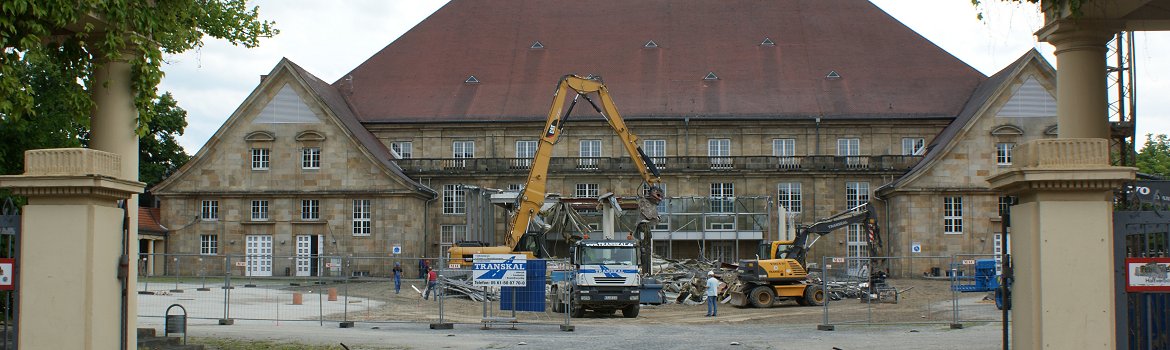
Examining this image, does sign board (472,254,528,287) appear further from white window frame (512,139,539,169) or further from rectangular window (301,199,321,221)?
white window frame (512,139,539,169)

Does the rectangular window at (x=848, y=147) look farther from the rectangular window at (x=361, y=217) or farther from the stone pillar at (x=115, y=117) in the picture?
the stone pillar at (x=115, y=117)

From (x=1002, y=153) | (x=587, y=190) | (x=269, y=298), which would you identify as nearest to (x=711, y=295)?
(x=269, y=298)

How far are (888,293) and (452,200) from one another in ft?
82.3

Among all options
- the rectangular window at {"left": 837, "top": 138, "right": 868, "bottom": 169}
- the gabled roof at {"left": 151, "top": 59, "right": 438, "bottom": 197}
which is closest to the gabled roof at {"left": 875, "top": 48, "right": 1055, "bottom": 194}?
the rectangular window at {"left": 837, "top": 138, "right": 868, "bottom": 169}

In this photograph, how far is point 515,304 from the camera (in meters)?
26.6

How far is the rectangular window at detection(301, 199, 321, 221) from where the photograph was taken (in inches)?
2088

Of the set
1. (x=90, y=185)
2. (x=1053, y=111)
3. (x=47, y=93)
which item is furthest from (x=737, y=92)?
(x=90, y=185)

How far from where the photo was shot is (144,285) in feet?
104

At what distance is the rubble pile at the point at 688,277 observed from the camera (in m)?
38.0

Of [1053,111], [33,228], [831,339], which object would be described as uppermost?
[1053,111]

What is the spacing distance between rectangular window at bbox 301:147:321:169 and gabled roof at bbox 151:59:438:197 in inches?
74.3

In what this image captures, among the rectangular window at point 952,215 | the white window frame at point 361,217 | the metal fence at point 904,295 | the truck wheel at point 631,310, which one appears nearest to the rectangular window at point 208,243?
the white window frame at point 361,217

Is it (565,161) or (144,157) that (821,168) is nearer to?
(565,161)

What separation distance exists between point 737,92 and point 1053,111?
14393mm
